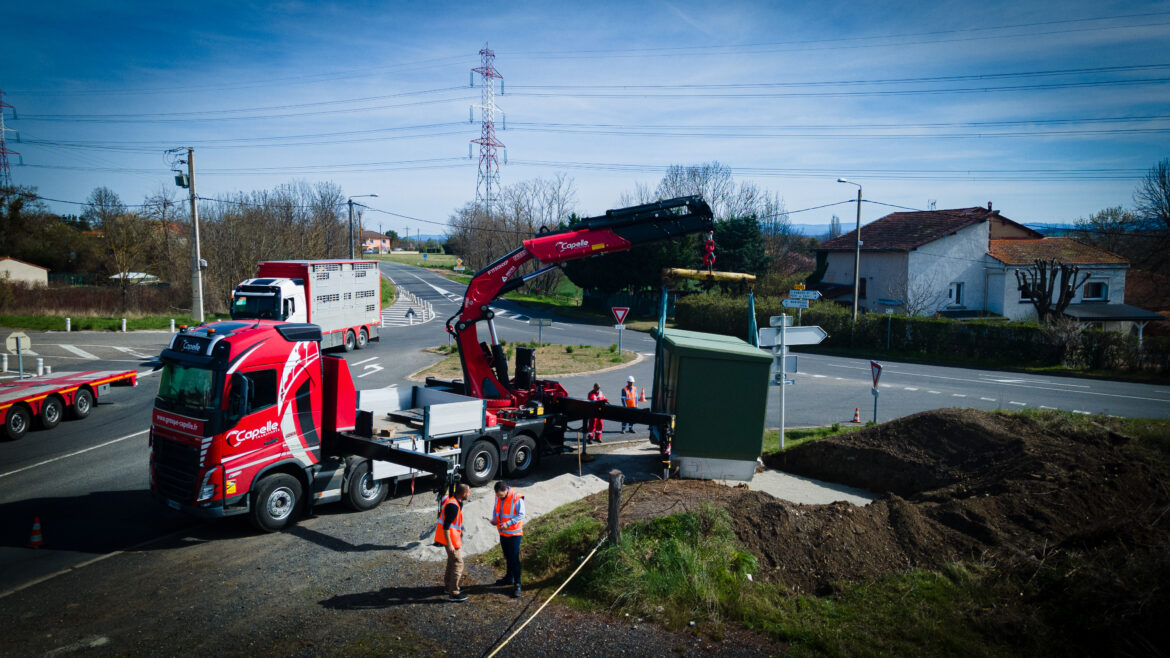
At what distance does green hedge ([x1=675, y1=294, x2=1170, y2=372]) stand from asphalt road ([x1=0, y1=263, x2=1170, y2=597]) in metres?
2.50

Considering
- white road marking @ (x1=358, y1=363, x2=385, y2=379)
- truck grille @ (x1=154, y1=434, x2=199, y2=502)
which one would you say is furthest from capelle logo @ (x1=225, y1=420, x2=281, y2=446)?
white road marking @ (x1=358, y1=363, x2=385, y2=379)

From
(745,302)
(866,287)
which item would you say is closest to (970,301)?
(866,287)

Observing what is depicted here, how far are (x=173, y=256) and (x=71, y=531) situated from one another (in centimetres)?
4427

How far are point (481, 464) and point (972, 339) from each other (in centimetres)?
2920

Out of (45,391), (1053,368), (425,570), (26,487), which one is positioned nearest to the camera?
(425,570)

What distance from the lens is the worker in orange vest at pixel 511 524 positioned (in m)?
7.92

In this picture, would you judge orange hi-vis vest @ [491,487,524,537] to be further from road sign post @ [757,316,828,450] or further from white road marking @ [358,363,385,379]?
white road marking @ [358,363,385,379]

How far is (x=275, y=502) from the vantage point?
10078mm

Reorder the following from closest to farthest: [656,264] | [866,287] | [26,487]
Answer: [26,487]
[866,287]
[656,264]

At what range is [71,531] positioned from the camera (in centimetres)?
1019

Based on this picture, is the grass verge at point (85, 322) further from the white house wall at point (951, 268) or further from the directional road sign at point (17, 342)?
the white house wall at point (951, 268)

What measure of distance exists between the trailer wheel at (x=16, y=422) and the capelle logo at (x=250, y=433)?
10282 mm

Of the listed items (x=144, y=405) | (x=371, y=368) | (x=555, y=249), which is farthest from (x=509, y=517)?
(x=371, y=368)

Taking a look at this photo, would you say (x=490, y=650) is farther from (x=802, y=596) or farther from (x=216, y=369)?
(x=216, y=369)
